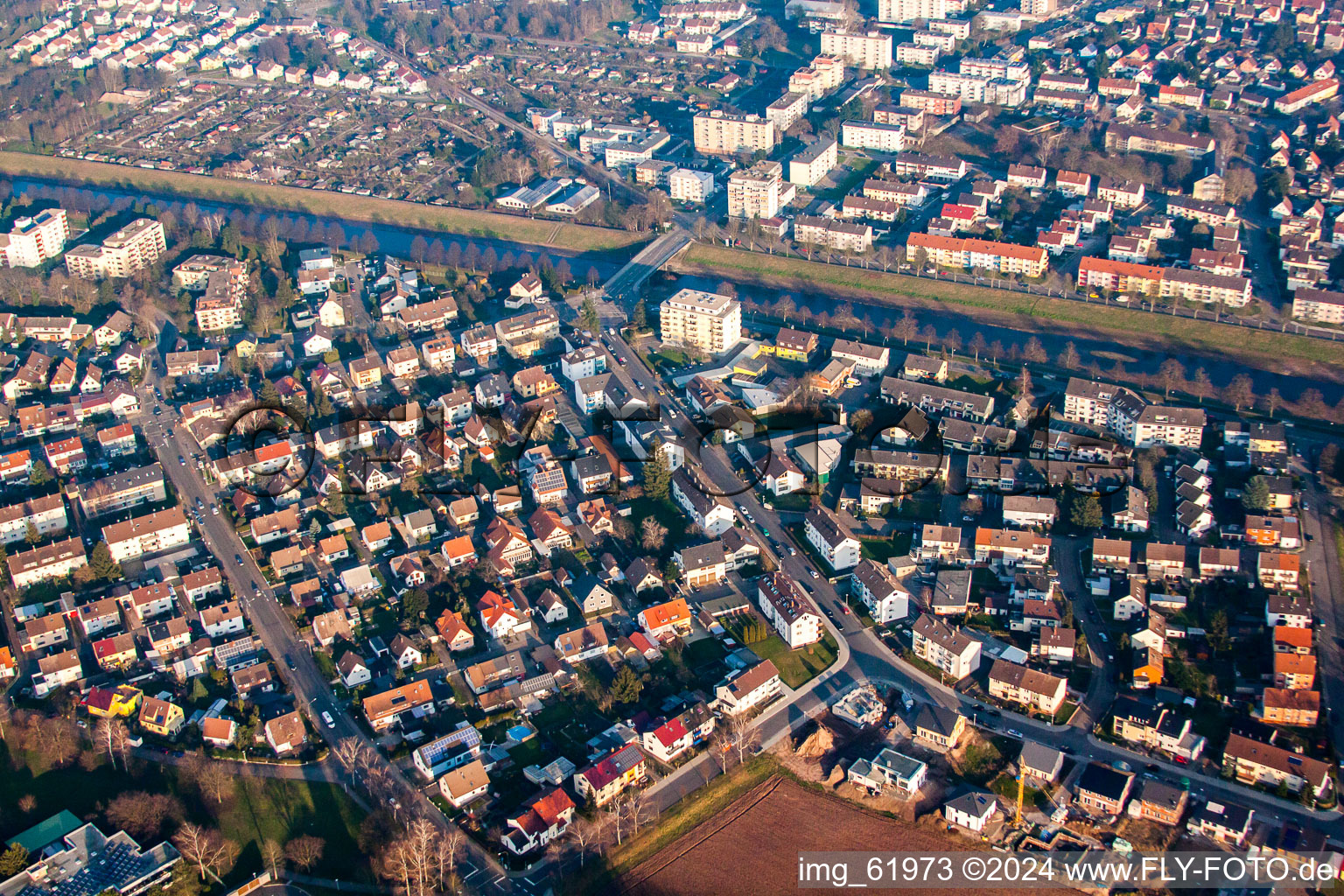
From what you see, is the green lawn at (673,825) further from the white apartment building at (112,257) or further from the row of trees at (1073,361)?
the white apartment building at (112,257)

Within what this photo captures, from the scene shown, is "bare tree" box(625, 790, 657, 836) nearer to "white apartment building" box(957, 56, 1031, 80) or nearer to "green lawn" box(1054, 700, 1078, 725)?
"green lawn" box(1054, 700, 1078, 725)

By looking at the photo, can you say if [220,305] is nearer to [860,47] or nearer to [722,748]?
[722,748]

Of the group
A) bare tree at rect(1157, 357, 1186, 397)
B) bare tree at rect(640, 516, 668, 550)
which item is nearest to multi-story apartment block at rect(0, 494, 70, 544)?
bare tree at rect(640, 516, 668, 550)

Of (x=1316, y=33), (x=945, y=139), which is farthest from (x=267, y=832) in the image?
(x=1316, y=33)

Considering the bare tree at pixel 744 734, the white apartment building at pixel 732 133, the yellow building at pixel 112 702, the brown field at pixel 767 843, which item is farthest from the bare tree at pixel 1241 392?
the yellow building at pixel 112 702

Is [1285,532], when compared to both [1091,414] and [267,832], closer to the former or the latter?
[1091,414]

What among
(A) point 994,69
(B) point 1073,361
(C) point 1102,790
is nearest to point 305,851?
(C) point 1102,790
